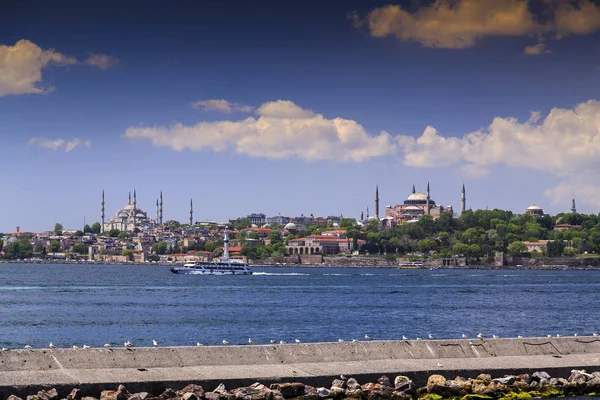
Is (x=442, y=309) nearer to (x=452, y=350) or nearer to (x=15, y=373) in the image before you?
(x=452, y=350)

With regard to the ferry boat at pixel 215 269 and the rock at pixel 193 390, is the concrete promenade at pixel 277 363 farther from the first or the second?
the ferry boat at pixel 215 269

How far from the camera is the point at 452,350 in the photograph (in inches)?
864

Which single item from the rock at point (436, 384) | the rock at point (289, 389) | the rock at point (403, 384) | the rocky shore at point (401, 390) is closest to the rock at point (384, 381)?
the rocky shore at point (401, 390)

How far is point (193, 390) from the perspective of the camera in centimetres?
1823

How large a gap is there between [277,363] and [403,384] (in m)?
2.58

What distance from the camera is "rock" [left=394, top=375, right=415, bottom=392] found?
19469 millimetres

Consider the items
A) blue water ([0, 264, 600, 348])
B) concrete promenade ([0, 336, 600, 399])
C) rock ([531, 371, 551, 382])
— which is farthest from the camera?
blue water ([0, 264, 600, 348])

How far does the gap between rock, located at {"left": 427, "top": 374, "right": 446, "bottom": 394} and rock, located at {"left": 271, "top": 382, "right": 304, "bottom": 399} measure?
253 cm

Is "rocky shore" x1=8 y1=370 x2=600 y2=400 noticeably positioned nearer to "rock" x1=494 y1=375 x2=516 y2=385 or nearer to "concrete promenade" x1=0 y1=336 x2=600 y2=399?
"rock" x1=494 y1=375 x2=516 y2=385

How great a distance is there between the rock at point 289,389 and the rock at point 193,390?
4.47ft

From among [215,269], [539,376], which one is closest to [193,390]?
[539,376]

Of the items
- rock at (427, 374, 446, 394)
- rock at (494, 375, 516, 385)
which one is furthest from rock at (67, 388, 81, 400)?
rock at (494, 375, 516, 385)

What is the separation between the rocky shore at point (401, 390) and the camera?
17938mm

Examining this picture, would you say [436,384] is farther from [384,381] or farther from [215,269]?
[215,269]
